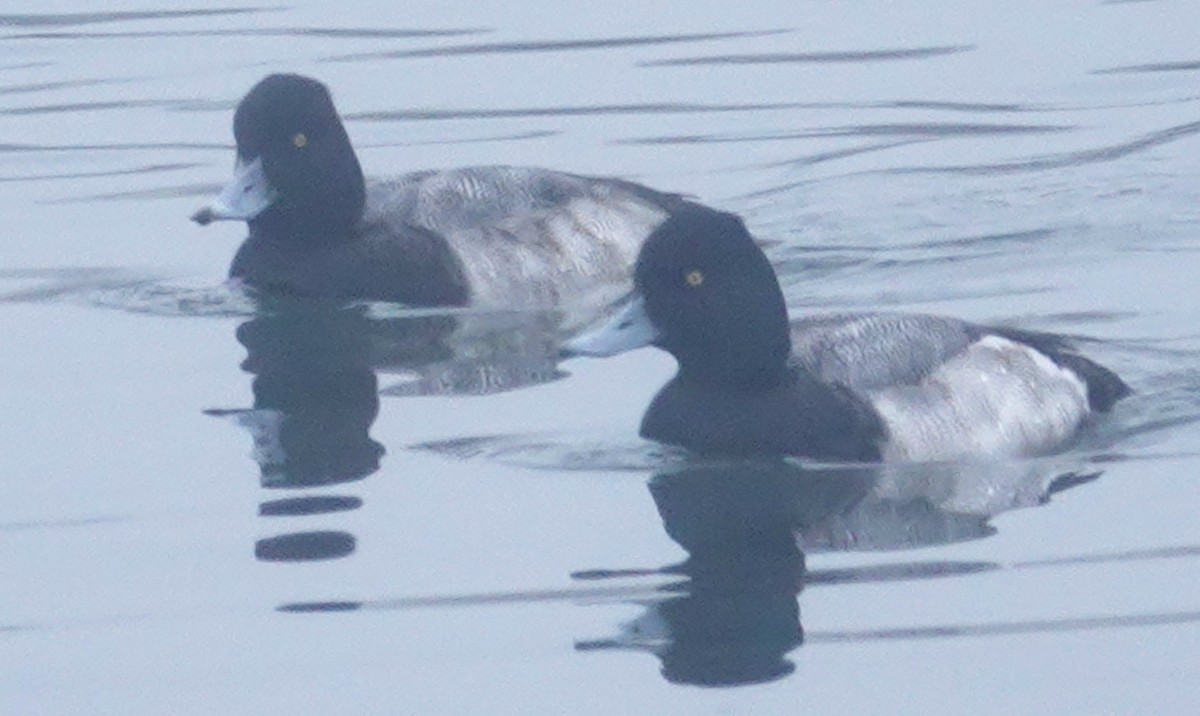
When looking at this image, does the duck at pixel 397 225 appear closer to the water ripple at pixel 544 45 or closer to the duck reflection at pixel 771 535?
the duck reflection at pixel 771 535

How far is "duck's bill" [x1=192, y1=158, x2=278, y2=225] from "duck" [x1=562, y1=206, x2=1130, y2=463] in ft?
9.81

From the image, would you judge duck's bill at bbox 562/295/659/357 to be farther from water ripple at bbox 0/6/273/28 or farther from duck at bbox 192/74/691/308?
water ripple at bbox 0/6/273/28

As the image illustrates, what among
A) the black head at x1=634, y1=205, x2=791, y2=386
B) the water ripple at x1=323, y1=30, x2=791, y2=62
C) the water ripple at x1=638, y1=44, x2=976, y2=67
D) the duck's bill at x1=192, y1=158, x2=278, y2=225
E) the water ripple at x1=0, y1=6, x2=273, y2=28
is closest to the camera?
the black head at x1=634, y1=205, x2=791, y2=386

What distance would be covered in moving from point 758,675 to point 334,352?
430cm

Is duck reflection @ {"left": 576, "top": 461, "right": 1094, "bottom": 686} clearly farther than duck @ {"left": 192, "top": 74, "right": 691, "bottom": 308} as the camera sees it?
No

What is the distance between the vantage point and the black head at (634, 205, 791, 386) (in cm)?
902

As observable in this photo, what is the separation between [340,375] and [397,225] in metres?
1.62

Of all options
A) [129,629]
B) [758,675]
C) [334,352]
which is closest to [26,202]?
[334,352]

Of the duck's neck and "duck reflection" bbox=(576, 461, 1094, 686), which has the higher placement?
the duck's neck

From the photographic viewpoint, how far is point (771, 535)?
8289 millimetres

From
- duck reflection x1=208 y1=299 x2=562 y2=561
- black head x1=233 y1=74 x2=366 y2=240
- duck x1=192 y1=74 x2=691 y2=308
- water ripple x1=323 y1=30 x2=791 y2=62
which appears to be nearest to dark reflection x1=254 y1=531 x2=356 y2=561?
duck reflection x1=208 y1=299 x2=562 y2=561

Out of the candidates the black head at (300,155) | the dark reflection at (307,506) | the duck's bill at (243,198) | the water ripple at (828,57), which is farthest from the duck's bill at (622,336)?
the water ripple at (828,57)

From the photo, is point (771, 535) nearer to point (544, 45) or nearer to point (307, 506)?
point (307, 506)

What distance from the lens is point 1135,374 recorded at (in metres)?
10.0
